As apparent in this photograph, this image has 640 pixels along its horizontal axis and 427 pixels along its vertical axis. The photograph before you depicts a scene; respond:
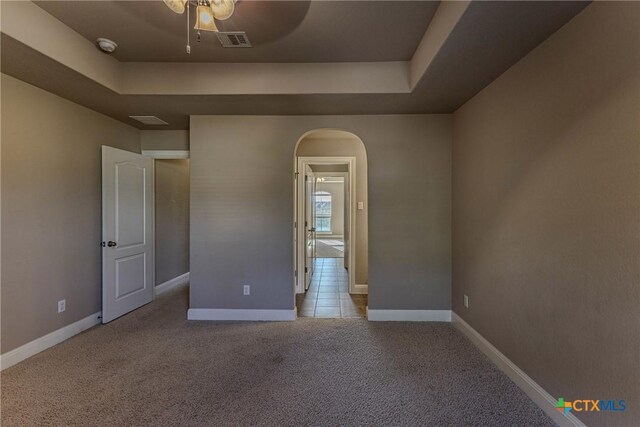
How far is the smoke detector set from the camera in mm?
2178

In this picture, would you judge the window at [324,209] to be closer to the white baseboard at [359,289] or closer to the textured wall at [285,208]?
the white baseboard at [359,289]

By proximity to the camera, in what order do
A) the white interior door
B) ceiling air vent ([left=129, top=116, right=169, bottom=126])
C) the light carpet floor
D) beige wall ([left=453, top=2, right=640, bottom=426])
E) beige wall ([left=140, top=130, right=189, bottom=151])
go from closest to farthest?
beige wall ([left=453, top=2, right=640, bottom=426])
the light carpet floor
the white interior door
ceiling air vent ([left=129, top=116, right=169, bottom=126])
beige wall ([left=140, top=130, right=189, bottom=151])

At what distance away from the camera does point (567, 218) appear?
5.26ft

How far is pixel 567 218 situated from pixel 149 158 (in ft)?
14.4

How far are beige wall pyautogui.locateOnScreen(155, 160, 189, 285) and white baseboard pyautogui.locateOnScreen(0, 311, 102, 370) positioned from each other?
1206mm

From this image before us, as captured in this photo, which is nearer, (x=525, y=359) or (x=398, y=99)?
(x=525, y=359)

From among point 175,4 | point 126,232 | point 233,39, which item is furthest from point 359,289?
point 175,4

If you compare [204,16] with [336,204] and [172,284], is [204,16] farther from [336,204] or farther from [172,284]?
[336,204]

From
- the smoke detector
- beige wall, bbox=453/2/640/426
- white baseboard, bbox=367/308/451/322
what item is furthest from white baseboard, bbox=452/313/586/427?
the smoke detector

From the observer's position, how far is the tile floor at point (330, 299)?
3.47 metres

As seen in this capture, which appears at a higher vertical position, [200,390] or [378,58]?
[378,58]

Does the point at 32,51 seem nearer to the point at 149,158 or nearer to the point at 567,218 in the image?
the point at 149,158

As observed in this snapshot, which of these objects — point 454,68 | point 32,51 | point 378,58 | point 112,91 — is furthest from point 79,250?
point 454,68

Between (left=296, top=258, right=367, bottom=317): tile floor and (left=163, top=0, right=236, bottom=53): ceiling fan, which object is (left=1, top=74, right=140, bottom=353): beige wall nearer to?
(left=163, top=0, right=236, bottom=53): ceiling fan
